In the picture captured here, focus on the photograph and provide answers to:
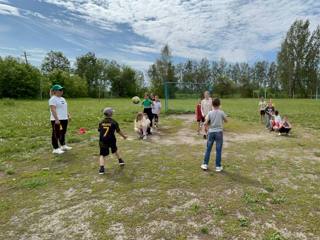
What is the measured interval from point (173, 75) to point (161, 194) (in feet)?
202

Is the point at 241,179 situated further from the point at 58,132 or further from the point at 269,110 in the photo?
the point at 269,110

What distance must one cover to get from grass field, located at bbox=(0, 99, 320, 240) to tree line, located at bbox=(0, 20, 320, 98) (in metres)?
31.8

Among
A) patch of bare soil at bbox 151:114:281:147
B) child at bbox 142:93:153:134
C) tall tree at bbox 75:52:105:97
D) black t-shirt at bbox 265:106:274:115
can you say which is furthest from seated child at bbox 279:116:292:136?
tall tree at bbox 75:52:105:97

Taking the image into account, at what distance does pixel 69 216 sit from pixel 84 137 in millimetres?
5927

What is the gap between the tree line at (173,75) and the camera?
164ft

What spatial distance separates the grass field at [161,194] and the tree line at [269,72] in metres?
38.0

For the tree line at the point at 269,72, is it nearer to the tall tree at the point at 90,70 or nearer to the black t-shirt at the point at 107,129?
the tall tree at the point at 90,70

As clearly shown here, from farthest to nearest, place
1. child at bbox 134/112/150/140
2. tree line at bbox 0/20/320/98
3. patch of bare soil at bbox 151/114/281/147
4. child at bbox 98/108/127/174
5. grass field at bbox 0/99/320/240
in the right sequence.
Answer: tree line at bbox 0/20/320/98
child at bbox 134/112/150/140
patch of bare soil at bbox 151/114/281/147
child at bbox 98/108/127/174
grass field at bbox 0/99/320/240

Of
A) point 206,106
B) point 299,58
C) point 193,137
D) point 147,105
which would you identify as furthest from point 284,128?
point 299,58

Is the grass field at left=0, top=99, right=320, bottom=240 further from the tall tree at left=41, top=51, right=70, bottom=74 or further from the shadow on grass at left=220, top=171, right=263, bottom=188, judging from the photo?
the tall tree at left=41, top=51, right=70, bottom=74

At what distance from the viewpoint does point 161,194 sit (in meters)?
4.60

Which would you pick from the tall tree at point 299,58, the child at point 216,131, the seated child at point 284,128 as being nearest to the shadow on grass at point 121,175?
the child at point 216,131

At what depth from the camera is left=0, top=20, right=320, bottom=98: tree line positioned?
50.0 m

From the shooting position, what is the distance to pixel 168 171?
5.81 m
